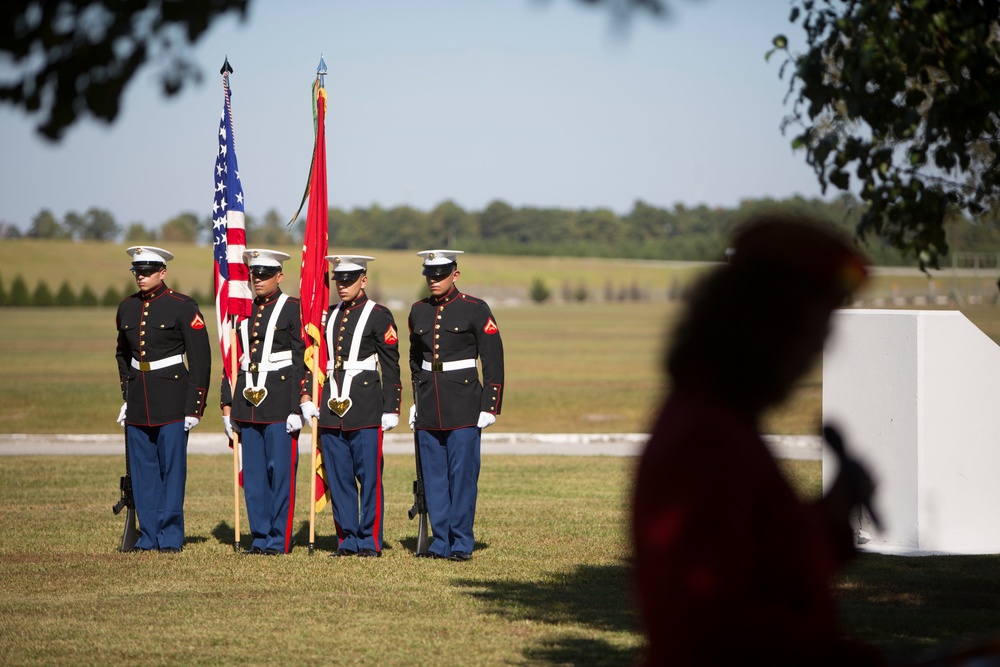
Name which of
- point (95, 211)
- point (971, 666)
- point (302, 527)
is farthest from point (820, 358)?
point (95, 211)

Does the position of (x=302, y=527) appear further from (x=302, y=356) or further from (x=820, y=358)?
(x=820, y=358)

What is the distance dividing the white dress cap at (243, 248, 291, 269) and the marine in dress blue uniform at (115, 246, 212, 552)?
2.08 ft

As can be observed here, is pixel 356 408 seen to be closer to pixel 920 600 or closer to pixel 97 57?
pixel 920 600

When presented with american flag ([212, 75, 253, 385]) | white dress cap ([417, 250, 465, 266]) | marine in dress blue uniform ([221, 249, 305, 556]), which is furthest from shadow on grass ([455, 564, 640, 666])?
american flag ([212, 75, 253, 385])

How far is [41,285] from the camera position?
87.9 metres

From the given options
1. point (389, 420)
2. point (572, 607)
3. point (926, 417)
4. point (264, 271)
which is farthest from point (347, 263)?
point (926, 417)

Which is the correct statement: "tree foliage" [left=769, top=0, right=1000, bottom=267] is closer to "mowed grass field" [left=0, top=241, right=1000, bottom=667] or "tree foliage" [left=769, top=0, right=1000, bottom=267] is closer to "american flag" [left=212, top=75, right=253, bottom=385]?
"mowed grass field" [left=0, top=241, right=1000, bottom=667]

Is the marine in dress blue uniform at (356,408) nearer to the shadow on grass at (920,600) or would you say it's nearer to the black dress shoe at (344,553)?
the black dress shoe at (344,553)

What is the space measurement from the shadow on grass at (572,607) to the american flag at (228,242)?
323 centimetres

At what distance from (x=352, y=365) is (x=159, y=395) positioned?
1638mm

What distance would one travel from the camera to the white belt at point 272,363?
1004 cm

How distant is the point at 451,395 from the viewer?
32.1 feet

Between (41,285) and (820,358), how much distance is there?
92207 mm

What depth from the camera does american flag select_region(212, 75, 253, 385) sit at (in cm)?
1030
